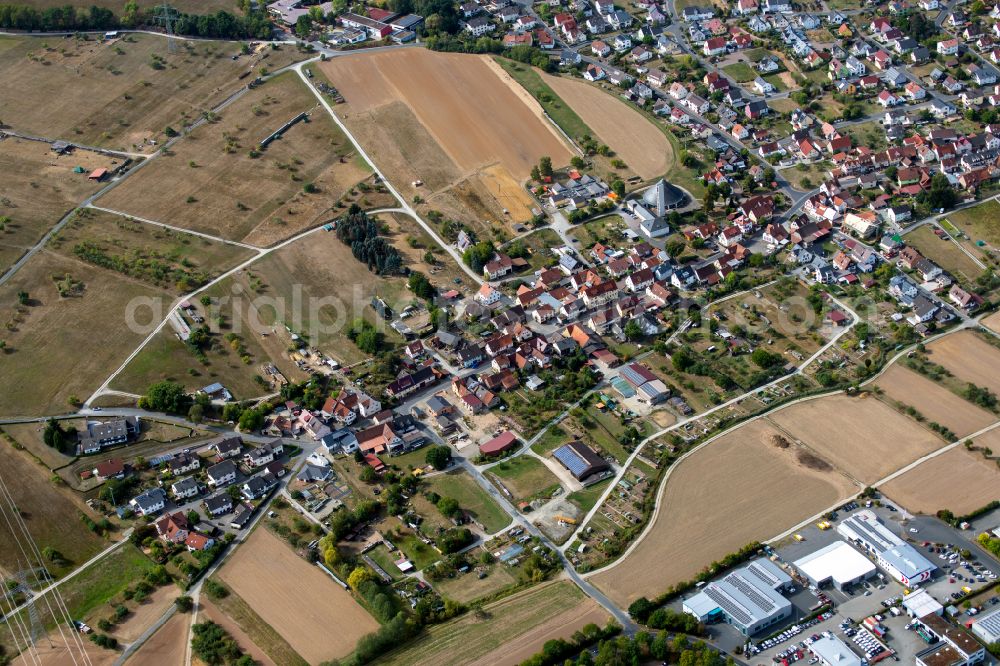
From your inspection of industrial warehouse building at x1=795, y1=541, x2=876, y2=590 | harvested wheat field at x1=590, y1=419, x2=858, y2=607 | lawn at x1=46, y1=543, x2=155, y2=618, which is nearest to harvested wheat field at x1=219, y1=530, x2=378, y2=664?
lawn at x1=46, y1=543, x2=155, y2=618

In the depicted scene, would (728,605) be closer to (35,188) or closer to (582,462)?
(582,462)

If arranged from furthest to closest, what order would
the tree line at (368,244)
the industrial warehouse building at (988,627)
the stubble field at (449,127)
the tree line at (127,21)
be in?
1. the tree line at (127,21)
2. the stubble field at (449,127)
3. the tree line at (368,244)
4. the industrial warehouse building at (988,627)

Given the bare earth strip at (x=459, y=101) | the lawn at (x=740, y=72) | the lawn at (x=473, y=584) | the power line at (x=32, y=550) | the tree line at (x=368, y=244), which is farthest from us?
the lawn at (x=740, y=72)

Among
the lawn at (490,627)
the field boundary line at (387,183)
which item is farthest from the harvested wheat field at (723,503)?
the field boundary line at (387,183)

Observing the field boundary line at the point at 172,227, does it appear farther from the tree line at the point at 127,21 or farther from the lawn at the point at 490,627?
the lawn at the point at 490,627

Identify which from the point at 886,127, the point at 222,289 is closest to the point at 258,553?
the point at 222,289

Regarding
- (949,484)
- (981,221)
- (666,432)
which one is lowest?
(949,484)

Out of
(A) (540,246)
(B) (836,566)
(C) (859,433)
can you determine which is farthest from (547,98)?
(B) (836,566)
